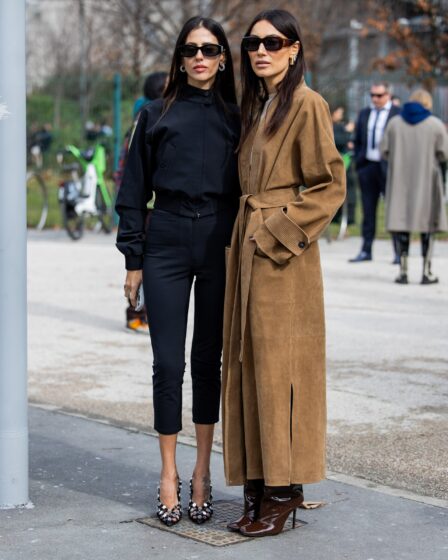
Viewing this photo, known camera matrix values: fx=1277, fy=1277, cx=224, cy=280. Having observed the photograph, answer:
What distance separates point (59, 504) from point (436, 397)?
2.88 metres

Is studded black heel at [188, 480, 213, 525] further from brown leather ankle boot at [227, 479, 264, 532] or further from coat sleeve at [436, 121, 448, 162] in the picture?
coat sleeve at [436, 121, 448, 162]

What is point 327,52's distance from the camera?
4212 cm

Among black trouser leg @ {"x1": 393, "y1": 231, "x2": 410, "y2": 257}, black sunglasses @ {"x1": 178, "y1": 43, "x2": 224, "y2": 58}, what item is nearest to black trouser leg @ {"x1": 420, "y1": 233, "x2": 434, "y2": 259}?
black trouser leg @ {"x1": 393, "y1": 231, "x2": 410, "y2": 257}

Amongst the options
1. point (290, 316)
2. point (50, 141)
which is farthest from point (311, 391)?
point (50, 141)

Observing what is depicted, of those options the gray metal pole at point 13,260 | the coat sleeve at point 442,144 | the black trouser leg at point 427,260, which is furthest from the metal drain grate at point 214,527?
the coat sleeve at point 442,144

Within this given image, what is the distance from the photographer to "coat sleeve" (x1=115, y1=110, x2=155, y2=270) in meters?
4.93

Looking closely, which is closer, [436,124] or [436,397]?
[436,397]

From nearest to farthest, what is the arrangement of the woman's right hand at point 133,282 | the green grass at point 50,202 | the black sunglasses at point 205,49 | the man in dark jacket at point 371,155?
the black sunglasses at point 205,49
the woman's right hand at point 133,282
the man in dark jacket at point 371,155
the green grass at point 50,202

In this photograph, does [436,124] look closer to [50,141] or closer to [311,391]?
[311,391]

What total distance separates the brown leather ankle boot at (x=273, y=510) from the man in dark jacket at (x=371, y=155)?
393 inches

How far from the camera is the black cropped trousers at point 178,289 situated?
4914 millimetres

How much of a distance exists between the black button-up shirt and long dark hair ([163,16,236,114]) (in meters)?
0.03

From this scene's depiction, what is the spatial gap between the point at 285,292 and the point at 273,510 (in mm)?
824

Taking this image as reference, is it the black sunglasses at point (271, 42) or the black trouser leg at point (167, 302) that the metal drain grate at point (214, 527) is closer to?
the black trouser leg at point (167, 302)
